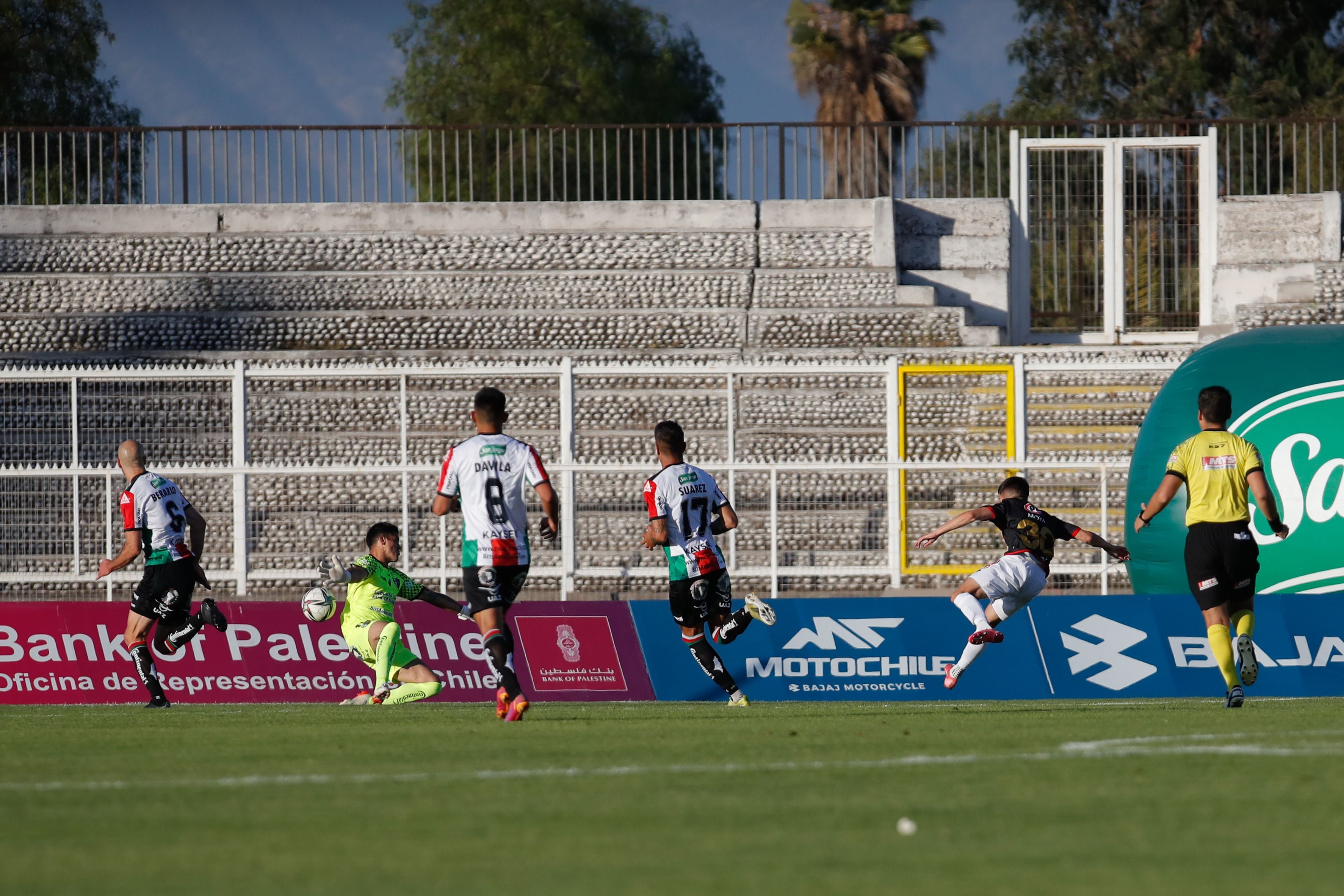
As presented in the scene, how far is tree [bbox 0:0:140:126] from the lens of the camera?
143ft

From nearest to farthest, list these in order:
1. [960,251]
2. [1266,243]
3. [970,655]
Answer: [970,655]
[960,251]
[1266,243]

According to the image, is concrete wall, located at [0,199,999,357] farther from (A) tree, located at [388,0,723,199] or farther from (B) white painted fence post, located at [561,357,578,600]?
(A) tree, located at [388,0,723,199]

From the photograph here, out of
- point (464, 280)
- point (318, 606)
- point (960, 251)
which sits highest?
point (960, 251)

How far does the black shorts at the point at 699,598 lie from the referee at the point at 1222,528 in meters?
2.75

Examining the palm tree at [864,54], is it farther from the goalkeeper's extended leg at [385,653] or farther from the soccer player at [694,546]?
the soccer player at [694,546]

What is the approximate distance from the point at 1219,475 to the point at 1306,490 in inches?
153

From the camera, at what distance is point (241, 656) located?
47.1 ft

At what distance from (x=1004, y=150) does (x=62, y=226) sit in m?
16.6

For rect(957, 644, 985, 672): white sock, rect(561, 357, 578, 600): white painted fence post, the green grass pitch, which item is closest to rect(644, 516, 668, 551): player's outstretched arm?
the green grass pitch

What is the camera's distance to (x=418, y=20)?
2136 inches

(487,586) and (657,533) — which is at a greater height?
(657,533)

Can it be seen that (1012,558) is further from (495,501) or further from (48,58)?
(48,58)

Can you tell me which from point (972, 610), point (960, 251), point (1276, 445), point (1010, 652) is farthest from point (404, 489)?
point (960, 251)

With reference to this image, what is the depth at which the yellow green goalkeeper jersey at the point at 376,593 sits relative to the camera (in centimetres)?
1305
